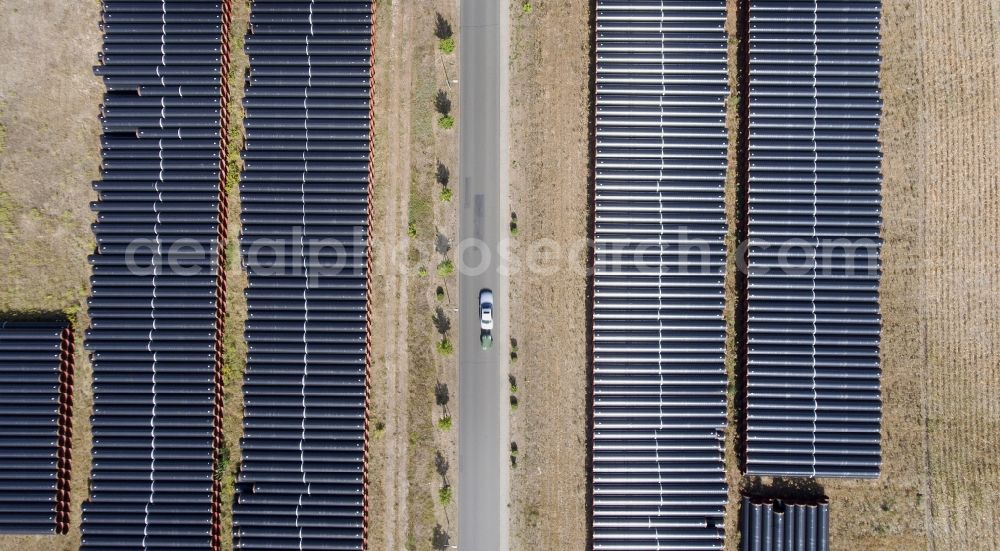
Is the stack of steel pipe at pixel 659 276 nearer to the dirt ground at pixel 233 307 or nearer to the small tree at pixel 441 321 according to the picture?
the small tree at pixel 441 321

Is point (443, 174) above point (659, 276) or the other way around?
above

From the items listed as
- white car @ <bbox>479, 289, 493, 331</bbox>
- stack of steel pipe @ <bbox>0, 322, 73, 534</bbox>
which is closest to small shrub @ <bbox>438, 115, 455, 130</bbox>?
white car @ <bbox>479, 289, 493, 331</bbox>

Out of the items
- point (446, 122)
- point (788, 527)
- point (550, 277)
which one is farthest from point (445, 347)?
point (788, 527)

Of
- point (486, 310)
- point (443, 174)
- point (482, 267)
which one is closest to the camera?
point (486, 310)

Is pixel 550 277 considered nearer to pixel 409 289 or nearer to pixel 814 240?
pixel 409 289

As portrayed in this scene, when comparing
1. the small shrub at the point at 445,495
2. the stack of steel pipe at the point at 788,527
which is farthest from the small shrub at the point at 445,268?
the stack of steel pipe at the point at 788,527
